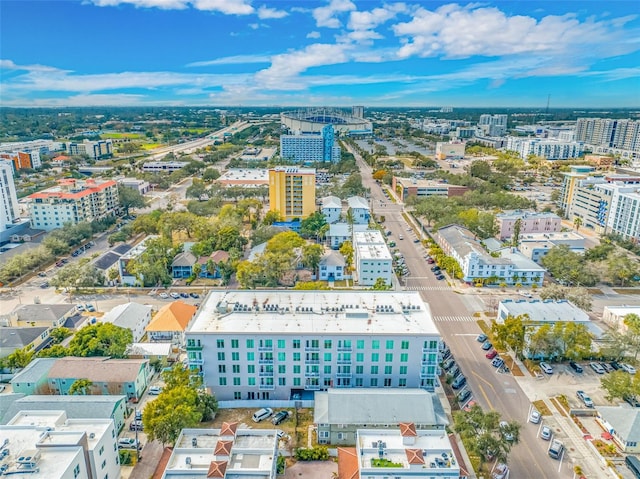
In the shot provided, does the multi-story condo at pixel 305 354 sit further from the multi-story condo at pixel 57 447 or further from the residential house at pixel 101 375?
the multi-story condo at pixel 57 447

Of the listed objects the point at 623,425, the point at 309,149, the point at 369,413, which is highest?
the point at 309,149

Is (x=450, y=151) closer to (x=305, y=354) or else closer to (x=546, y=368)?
(x=546, y=368)

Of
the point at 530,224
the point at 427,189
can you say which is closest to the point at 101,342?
the point at 530,224

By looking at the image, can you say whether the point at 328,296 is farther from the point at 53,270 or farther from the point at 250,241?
the point at 53,270

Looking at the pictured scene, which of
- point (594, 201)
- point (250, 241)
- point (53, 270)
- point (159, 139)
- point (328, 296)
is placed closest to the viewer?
point (328, 296)

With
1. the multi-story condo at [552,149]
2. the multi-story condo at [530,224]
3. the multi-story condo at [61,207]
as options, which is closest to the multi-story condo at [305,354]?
the multi-story condo at [530,224]

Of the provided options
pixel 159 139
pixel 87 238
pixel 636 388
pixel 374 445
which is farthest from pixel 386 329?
pixel 159 139

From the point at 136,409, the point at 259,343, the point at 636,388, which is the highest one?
the point at 259,343
